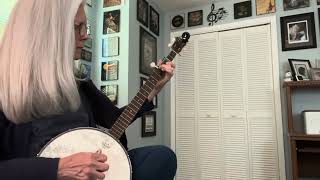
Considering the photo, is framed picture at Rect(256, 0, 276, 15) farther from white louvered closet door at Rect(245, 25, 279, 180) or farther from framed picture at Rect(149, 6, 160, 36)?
framed picture at Rect(149, 6, 160, 36)

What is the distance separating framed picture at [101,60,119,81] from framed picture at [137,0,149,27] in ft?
1.68

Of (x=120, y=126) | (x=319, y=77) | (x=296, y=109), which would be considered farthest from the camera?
(x=296, y=109)

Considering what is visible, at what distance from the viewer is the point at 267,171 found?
8.27 ft

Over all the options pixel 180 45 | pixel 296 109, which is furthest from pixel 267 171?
pixel 180 45

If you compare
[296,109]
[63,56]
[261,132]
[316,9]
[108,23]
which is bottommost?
[261,132]

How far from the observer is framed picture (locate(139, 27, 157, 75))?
254 centimetres

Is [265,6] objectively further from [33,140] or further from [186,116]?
[33,140]

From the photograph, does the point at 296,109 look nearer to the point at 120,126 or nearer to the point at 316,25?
the point at 316,25

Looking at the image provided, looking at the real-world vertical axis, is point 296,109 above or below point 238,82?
below

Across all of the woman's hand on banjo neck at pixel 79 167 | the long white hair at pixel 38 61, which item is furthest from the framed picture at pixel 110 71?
the woman's hand on banjo neck at pixel 79 167

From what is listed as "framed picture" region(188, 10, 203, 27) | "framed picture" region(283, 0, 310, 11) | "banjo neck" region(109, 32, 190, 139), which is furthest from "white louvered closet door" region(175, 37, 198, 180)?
"banjo neck" region(109, 32, 190, 139)

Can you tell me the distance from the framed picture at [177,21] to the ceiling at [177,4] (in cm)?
9

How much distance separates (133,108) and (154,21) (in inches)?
79.1

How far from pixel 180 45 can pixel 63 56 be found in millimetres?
555
